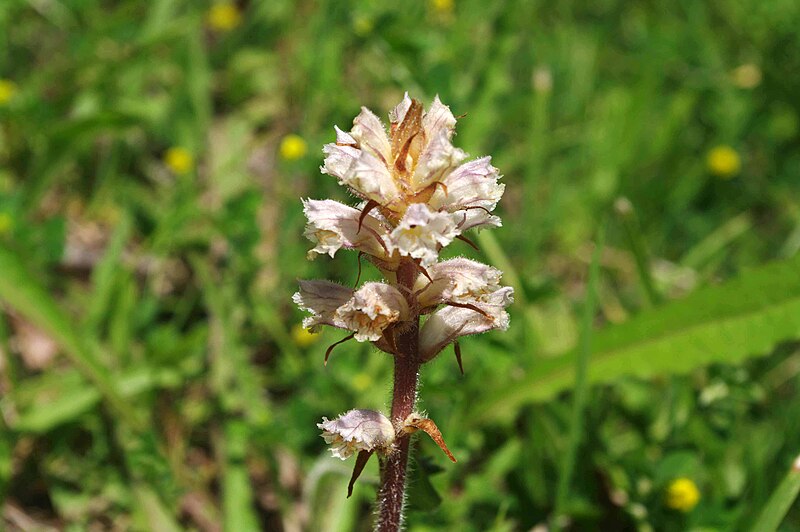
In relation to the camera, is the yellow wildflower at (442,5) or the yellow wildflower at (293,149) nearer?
the yellow wildflower at (293,149)

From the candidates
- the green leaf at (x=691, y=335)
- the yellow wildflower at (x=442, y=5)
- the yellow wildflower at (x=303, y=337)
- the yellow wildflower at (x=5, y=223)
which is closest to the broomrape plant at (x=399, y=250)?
the green leaf at (x=691, y=335)

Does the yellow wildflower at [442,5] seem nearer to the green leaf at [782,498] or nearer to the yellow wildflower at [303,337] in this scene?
the yellow wildflower at [303,337]

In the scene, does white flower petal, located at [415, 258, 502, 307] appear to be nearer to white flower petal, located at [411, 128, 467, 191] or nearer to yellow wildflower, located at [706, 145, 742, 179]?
white flower petal, located at [411, 128, 467, 191]

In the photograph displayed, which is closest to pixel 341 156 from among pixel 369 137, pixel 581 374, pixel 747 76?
pixel 369 137

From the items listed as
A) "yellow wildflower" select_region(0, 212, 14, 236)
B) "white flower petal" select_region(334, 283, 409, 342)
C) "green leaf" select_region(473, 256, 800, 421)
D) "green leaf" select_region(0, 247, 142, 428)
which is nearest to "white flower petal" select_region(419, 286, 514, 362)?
"white flower petal" select_region(334, 283, 409, 342)

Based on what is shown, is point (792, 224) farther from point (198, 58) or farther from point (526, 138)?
point (198, 58)
